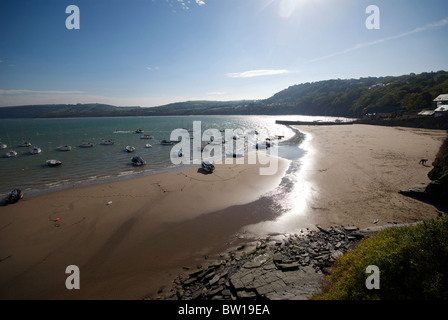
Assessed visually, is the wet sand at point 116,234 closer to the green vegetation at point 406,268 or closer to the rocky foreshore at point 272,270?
the rocky foreshore at point 272,270

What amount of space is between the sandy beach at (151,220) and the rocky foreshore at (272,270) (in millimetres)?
1344

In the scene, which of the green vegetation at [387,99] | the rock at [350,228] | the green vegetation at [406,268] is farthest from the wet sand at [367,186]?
the green vegetation at [387,99]

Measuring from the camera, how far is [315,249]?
1053 centimetres

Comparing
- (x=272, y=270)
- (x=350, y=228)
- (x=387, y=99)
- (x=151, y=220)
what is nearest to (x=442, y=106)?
(x=387, y=99)

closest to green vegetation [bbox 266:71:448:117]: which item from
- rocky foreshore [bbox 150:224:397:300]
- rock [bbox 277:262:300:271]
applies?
rocky foreshore [bbox 150:224:397:300]

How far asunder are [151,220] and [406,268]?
1488cm

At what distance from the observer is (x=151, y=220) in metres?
15.2

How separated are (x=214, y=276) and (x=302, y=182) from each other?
55.0 feet

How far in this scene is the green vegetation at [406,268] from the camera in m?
4.95

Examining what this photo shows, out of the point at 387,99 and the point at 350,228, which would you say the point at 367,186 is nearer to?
the point at 350,228

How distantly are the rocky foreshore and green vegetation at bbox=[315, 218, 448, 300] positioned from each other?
1.80 metres

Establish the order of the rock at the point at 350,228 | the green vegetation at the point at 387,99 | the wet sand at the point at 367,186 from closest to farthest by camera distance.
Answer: the rock at the point at 350,228
the wet sand at the point at 367,186
the green vegetation at the point at 387,99

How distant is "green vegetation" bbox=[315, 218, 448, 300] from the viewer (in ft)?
16.3
